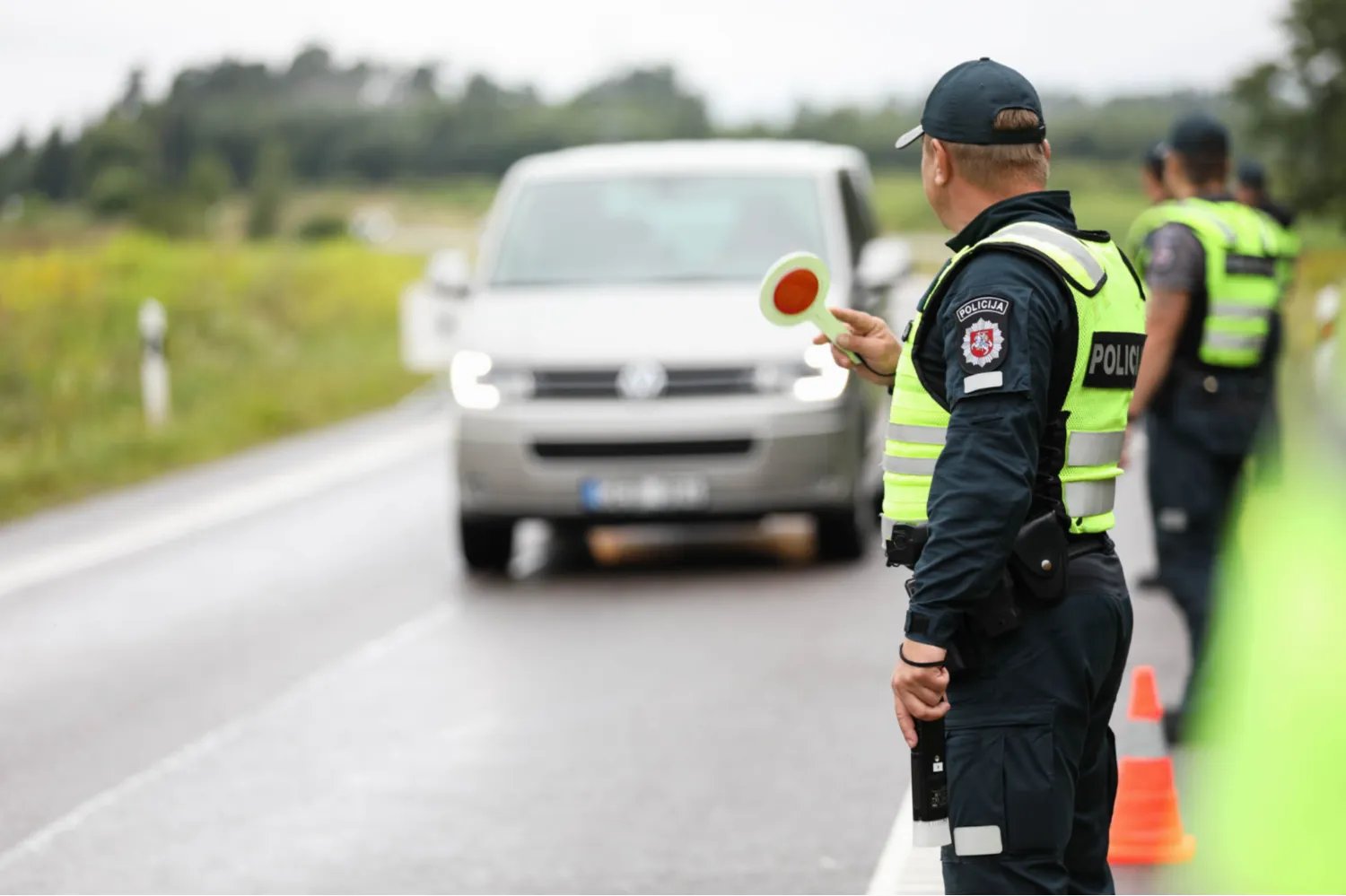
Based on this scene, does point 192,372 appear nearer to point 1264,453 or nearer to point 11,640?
point 11,640

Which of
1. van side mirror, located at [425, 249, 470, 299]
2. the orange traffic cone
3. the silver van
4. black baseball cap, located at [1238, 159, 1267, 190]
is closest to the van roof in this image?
the silver van

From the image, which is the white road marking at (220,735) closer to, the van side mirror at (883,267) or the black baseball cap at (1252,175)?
the van side mirror at (883,267)

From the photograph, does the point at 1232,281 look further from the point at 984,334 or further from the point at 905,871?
the point at 984,334

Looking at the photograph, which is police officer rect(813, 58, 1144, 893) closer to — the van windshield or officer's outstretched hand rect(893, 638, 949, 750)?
officer's outstretched hand rect(893, 638, 949, 750)

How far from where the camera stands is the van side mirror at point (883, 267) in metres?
10.2

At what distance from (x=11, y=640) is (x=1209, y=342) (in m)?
5.22

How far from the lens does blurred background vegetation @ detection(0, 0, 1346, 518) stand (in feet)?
58.7

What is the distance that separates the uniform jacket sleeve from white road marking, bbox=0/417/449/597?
7558 mm

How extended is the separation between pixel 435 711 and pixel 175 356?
57.9ft

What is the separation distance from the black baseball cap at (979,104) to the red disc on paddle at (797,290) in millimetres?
442

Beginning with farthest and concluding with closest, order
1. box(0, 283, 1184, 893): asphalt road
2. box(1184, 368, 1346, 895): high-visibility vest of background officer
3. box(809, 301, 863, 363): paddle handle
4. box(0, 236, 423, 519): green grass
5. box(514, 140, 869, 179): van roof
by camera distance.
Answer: box(0, 236, 423, 519): green grass → box(514, 140, 869, 179): van roof → box(0, 283, 1184, 893): asphalt road → box(1184, 368, 1346, 895): high-visibility vest of background officer → box(809, 301, 863, 363): paddle handle

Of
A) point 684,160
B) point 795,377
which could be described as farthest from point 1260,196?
point 795,377

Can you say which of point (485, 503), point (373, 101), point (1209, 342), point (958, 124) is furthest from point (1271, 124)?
point (373, 101)

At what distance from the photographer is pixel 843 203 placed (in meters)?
11.4
